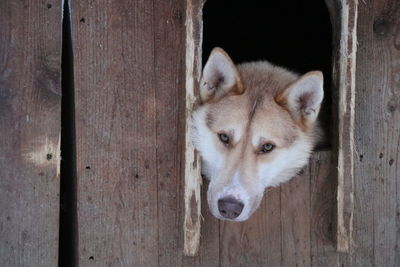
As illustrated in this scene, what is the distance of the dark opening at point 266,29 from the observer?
481 centimetres

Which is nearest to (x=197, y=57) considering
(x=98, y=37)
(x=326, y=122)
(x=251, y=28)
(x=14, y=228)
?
(x=98, y=37)

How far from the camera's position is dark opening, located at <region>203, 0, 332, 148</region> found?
15.8ft

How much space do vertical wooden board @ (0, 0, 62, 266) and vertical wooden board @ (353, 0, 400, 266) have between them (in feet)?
5.59

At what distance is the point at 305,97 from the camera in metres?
2.94

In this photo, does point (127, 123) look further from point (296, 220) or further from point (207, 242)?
point (296, 220)

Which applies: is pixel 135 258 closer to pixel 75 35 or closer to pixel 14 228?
pixel 14 228

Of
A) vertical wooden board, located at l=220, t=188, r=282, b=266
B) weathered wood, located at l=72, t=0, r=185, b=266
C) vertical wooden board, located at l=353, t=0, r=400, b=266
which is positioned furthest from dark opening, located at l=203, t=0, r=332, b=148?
vertical wooden board, located at l=220, t=188, r=282, b=266

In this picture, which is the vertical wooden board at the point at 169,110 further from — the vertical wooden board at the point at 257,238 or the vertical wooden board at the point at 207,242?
the vertical wooden board at the point at 257,238

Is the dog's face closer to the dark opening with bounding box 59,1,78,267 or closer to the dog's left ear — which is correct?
the dog's left ear

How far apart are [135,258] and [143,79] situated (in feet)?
3.30

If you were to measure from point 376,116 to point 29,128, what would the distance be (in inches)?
76.6

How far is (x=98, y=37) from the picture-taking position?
119 inches

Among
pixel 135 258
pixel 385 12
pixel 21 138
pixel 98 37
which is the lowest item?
pixel 135 258

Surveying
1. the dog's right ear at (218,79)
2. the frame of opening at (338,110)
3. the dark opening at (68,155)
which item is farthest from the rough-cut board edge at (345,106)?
the dark opening at (68,155)
